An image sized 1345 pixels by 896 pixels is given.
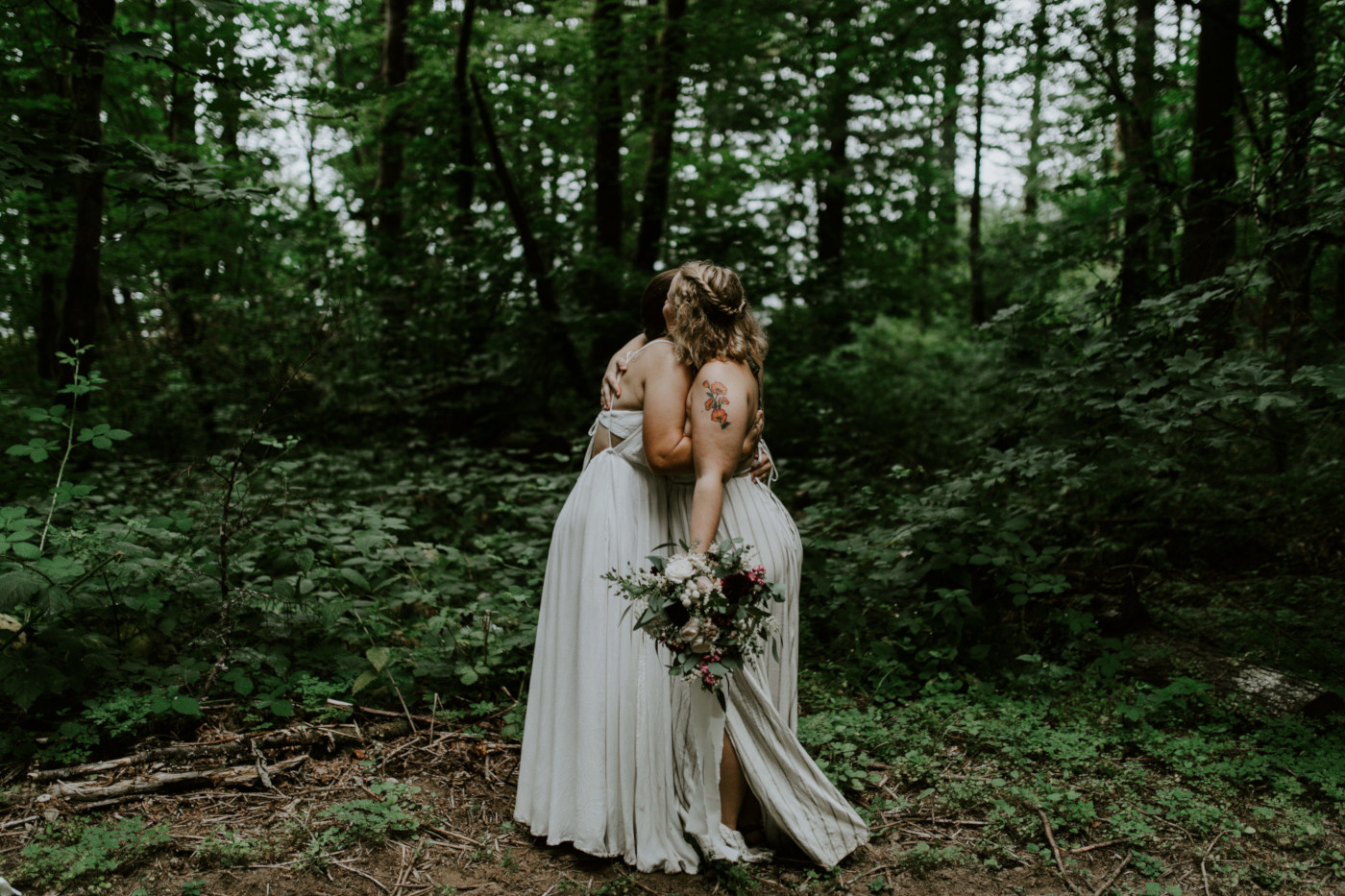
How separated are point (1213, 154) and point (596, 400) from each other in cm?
644

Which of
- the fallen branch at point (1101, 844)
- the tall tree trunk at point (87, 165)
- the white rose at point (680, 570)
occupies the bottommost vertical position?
the fallen branch at point (1101, 844)

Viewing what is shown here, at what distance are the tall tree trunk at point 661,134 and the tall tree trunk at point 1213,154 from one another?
5.14 meters

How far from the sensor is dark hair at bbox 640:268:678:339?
10.0 feet

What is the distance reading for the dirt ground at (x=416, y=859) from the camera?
8.70 feet

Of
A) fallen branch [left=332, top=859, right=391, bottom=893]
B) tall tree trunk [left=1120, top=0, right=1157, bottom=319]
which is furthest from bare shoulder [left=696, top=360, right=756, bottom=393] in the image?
tall tree trunk [left=1120, top=0, right=1157, bottom=319]

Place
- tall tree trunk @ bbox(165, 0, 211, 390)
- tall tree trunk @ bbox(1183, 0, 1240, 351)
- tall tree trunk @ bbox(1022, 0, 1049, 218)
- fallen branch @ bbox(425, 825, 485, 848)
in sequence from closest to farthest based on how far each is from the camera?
1. fallen branch @ bbox(425, 825, 485, 848)
2. tall tree trunk @ bbox(1183, 0, 1240, 351)
3. tall tree trunk @ bbox(1022, 0, 1049, 218)
4. tall tree trunk @ bbox(165, 0, 211, 390)

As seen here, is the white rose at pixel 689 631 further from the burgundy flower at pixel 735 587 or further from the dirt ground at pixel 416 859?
the dirt ground at pixel 416 859

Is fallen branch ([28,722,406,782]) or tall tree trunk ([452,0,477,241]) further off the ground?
tall tree trunk ([452,0,477,241])

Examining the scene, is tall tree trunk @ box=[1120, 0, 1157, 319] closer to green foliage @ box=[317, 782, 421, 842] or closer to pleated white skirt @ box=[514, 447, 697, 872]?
pleated white skirt @ box=[514, 447, 697, 872]

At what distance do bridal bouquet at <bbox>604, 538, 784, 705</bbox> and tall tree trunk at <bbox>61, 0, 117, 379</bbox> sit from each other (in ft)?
9.75

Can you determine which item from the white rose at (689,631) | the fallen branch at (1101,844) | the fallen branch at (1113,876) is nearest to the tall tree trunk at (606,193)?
the white rose at (689,631)

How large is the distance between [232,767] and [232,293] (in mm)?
8499

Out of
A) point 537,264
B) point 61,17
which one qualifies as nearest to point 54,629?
point 61,17

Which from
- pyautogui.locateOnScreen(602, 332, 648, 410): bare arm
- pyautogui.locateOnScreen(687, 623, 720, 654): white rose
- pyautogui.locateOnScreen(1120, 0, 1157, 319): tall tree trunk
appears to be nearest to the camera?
pyautogui.locateOnScreen(687, 623, 720, 654): white rose
